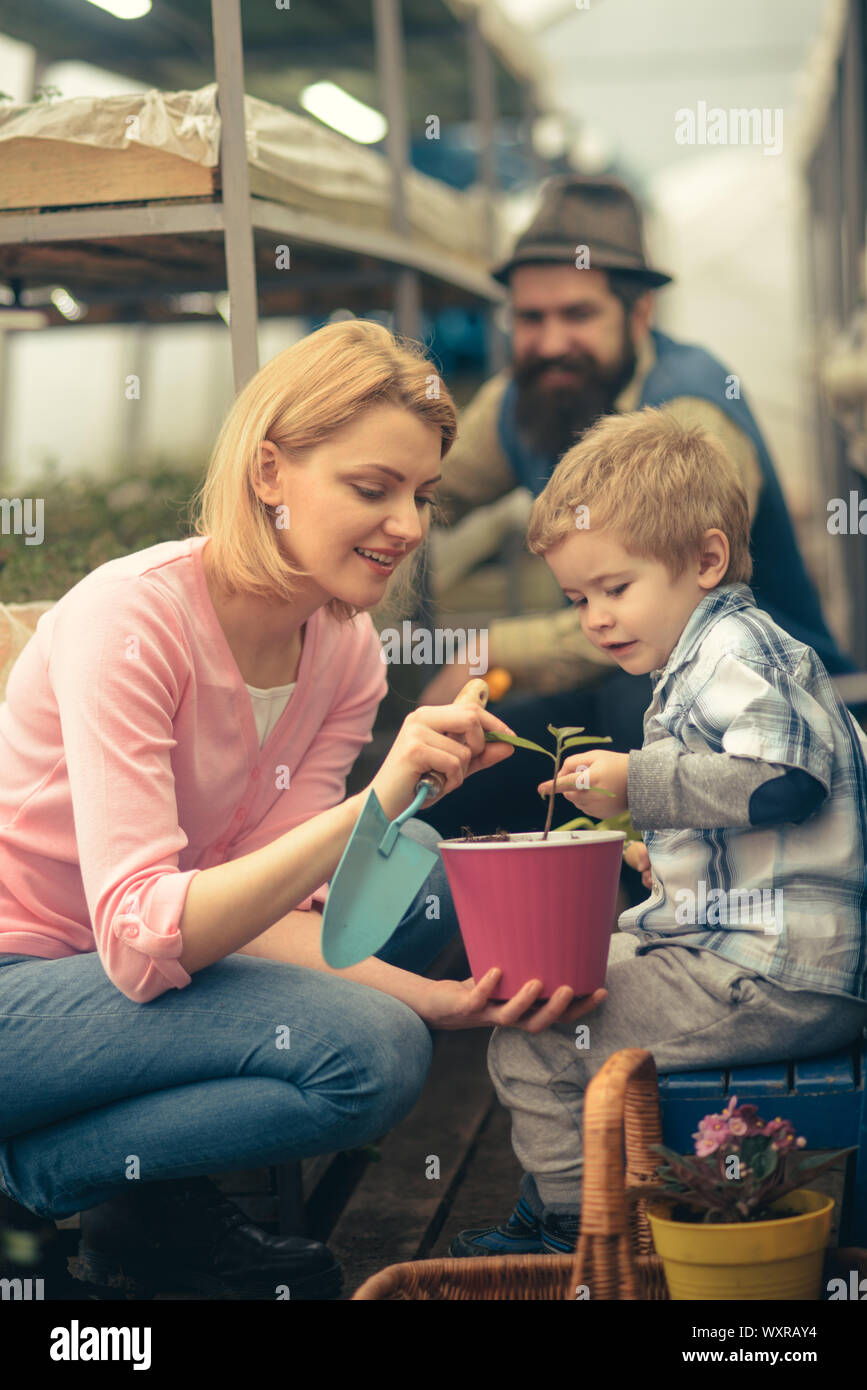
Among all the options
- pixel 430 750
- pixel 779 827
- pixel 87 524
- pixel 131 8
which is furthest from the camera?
pixel 131 8

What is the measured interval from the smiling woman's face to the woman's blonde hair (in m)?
0.02

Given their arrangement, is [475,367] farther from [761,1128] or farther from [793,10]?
[761,1128]

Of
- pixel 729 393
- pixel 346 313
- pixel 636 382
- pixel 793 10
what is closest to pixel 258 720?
pixel 729 393

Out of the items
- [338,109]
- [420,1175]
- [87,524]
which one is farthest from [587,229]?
[420,1175]

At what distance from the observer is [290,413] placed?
1.56m

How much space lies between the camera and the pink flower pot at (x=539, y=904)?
52.7 inches

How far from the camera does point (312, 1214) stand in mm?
1992

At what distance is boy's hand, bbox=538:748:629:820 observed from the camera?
1.47m

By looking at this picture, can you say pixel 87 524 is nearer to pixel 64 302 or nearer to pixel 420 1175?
pixel 64 302

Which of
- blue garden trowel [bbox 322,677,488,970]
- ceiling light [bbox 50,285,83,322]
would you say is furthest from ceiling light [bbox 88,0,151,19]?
blue garden trowel [bbox 322,677,488,970]

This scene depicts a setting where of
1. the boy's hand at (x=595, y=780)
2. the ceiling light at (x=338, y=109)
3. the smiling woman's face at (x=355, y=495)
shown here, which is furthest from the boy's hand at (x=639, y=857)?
the ceiling light at (x=338, y=109)

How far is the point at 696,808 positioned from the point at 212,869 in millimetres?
500

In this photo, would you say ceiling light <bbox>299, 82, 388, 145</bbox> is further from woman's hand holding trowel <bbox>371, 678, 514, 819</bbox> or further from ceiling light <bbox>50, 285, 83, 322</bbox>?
woman's hand holding trowel <bbox>371, 678, 514, 819</bbox>

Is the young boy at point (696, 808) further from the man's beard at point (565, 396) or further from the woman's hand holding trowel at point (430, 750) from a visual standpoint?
the man's beard at point (565, 396)
